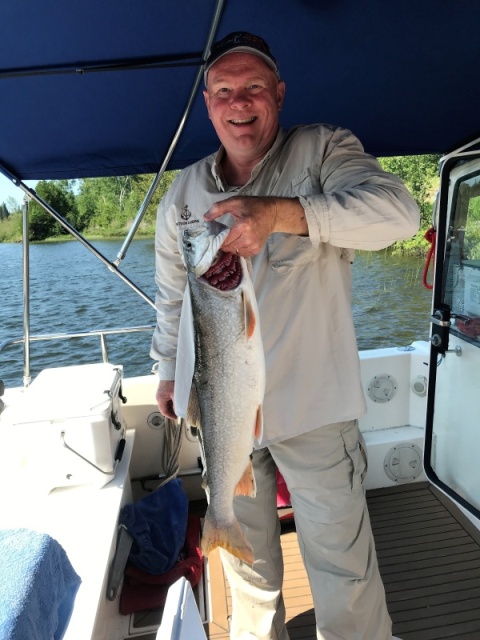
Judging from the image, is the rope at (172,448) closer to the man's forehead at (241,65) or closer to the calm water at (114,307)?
the man's forehead at (241,65)

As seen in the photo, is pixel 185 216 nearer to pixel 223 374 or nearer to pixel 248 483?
pixel 223 374

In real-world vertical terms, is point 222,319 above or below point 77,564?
above

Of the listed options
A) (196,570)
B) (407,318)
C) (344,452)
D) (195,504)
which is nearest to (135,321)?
(407,318)

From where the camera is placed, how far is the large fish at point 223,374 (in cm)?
158

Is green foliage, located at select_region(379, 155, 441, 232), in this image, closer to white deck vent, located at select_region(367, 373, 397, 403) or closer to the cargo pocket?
white deck vent, located at select_region(367, 373, 397, 403)

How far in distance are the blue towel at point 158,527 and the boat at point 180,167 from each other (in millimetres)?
168

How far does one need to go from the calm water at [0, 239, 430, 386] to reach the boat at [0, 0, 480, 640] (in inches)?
175

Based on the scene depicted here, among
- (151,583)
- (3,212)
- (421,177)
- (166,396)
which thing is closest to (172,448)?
(151,583)

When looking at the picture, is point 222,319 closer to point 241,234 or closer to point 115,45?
point 241,234

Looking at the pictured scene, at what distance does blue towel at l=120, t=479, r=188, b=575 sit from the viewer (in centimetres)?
322

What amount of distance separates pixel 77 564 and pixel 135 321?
1113cm

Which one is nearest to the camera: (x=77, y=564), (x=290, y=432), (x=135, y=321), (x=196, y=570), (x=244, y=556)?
(x=244, y=556)

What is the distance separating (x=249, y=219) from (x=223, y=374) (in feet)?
1.93

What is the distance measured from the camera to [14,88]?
2.58 m
